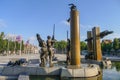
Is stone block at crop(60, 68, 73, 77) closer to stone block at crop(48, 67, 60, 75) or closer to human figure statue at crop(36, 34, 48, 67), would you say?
stone block at crop(48, 67, 60, 75)

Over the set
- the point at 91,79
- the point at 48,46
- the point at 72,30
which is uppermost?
the point at 72,30

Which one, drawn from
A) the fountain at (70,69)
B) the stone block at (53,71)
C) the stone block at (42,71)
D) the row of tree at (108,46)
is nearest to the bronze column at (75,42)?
the fountain at (70,69)

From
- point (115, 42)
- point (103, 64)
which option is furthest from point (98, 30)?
point (115, 42)

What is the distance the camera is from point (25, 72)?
14438mm

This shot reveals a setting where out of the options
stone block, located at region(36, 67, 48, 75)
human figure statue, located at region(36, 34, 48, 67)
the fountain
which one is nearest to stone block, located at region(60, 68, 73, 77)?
the fountain

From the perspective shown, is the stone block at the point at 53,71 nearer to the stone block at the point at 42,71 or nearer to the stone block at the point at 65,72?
the stone block at the point at 42,71

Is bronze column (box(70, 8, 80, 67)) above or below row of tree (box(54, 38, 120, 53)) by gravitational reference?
below

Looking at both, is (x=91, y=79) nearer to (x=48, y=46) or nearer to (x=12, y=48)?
(x=48, y=46)

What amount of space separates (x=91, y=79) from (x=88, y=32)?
980 inches

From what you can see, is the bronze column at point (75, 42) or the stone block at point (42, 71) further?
the bronze column at point (75, 42)

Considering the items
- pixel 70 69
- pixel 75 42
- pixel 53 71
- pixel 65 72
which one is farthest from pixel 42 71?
pixel 75 42

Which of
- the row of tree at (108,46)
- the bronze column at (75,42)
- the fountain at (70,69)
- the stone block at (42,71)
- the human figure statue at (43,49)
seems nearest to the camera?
the fountain at (70,69)

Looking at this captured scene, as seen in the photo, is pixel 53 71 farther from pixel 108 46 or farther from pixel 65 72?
pixel 108 46

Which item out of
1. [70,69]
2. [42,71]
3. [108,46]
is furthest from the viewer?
[108,46]
